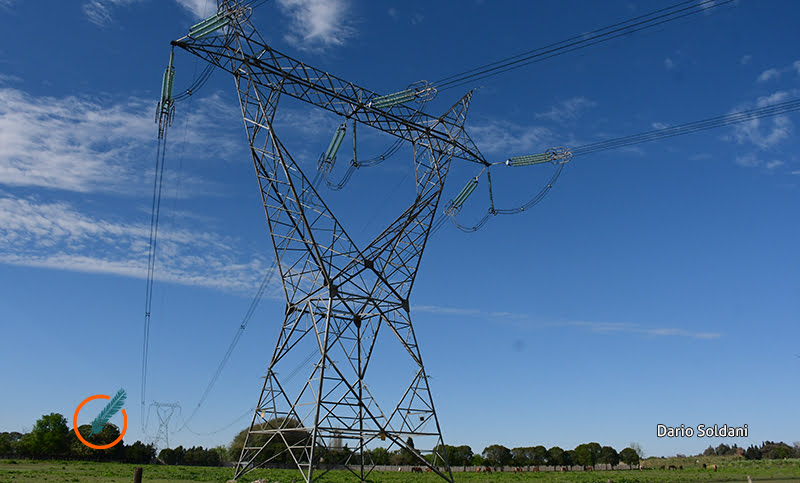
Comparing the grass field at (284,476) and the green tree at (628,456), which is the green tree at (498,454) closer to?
the green tree at (628,456)

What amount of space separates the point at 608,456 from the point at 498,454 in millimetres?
21117

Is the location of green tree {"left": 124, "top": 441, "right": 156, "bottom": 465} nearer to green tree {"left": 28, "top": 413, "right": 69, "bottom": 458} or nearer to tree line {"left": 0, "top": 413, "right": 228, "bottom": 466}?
tree line {"left": 0, "top": 413, "right": 228, "bottom": 466}

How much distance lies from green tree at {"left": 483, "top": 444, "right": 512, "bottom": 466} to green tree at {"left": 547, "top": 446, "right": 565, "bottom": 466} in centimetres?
794

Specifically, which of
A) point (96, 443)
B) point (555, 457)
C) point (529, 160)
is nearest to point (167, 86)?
point (529, 160)

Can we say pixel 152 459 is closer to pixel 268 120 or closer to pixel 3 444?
pixel 3 444

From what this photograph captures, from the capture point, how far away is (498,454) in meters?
108

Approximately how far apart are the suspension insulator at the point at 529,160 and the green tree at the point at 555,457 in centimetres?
9232

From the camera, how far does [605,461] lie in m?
106

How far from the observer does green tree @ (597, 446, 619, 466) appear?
10593cm

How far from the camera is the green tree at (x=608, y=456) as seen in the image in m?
106

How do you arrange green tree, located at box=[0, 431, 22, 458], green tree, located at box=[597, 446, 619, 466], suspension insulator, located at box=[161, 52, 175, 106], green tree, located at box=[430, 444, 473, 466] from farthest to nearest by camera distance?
green tree, located at box=[597, 446, 619, 466] → green tree, located at box=[430, 444, 473, 466] → green tree, located at box=[0, 431, 22, 458] → suspension insulator, located at box=[161, 52, 175, 106]

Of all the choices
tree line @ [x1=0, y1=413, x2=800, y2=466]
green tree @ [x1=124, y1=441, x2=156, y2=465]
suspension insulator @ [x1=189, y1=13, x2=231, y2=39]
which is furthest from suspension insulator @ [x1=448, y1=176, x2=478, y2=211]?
green tree @ [x1=124, y1=441, x2=156, y2=465]

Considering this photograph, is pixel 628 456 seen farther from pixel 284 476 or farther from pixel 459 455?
pixel 284 476

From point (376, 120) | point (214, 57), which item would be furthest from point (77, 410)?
point (376, 120)
